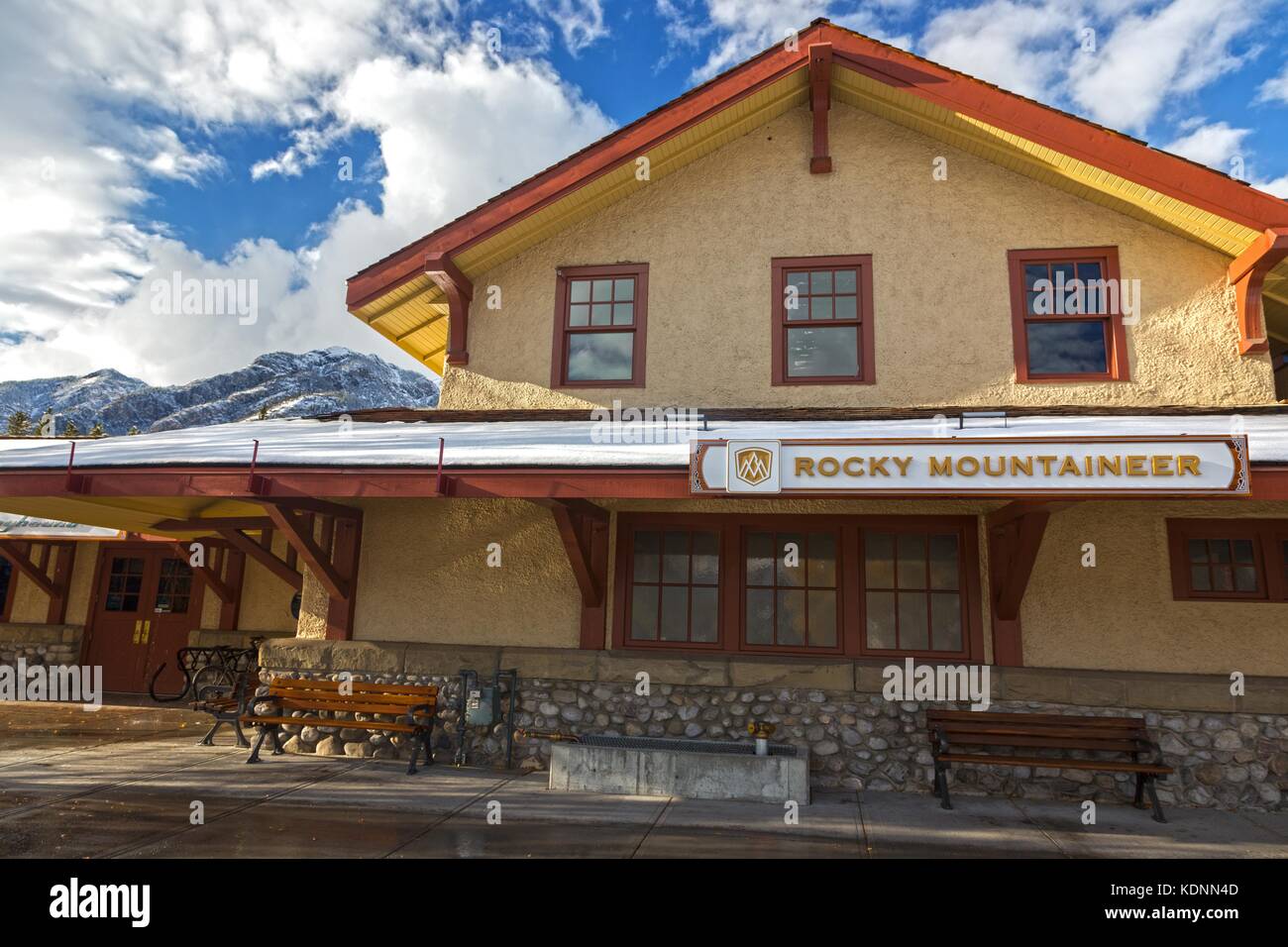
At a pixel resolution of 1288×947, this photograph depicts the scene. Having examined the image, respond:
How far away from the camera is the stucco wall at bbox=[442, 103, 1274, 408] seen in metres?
8.27

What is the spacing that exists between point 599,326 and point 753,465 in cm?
366

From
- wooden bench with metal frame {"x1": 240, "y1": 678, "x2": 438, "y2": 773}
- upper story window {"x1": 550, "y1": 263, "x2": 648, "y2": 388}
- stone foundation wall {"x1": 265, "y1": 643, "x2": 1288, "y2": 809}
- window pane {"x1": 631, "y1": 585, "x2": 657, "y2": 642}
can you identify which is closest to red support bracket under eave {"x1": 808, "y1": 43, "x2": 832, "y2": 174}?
upper story window {"x1": 550, "y1": 263, "x2": 648, "y2": 388}

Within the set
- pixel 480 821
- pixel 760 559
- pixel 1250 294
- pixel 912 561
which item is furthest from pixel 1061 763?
pixel 1250 294

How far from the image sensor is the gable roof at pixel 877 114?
791 cm

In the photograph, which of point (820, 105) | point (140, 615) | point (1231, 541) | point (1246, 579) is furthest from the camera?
point (140, 615)

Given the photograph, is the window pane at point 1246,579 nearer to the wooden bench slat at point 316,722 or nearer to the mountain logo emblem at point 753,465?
the mountain logo emblem at point 753,465

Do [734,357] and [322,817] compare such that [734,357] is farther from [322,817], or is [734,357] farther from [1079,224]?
[322,817]

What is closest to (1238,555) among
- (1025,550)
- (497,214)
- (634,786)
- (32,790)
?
(1025,550)

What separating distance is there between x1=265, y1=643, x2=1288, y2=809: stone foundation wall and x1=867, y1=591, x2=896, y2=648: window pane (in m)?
0.58

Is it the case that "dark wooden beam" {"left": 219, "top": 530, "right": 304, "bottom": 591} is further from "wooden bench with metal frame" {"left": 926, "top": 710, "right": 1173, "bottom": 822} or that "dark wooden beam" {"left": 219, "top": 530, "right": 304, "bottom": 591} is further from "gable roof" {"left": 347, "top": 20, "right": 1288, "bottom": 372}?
"wooden bench with metal frame" {"left": 926, "top": 710, "right": 1173, "bottom": 822}

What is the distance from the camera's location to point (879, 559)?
822 cm

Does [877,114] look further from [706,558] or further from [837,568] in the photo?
[706,558]

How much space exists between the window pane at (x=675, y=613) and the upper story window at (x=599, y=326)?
7.98 ft

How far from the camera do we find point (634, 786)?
280 inches
